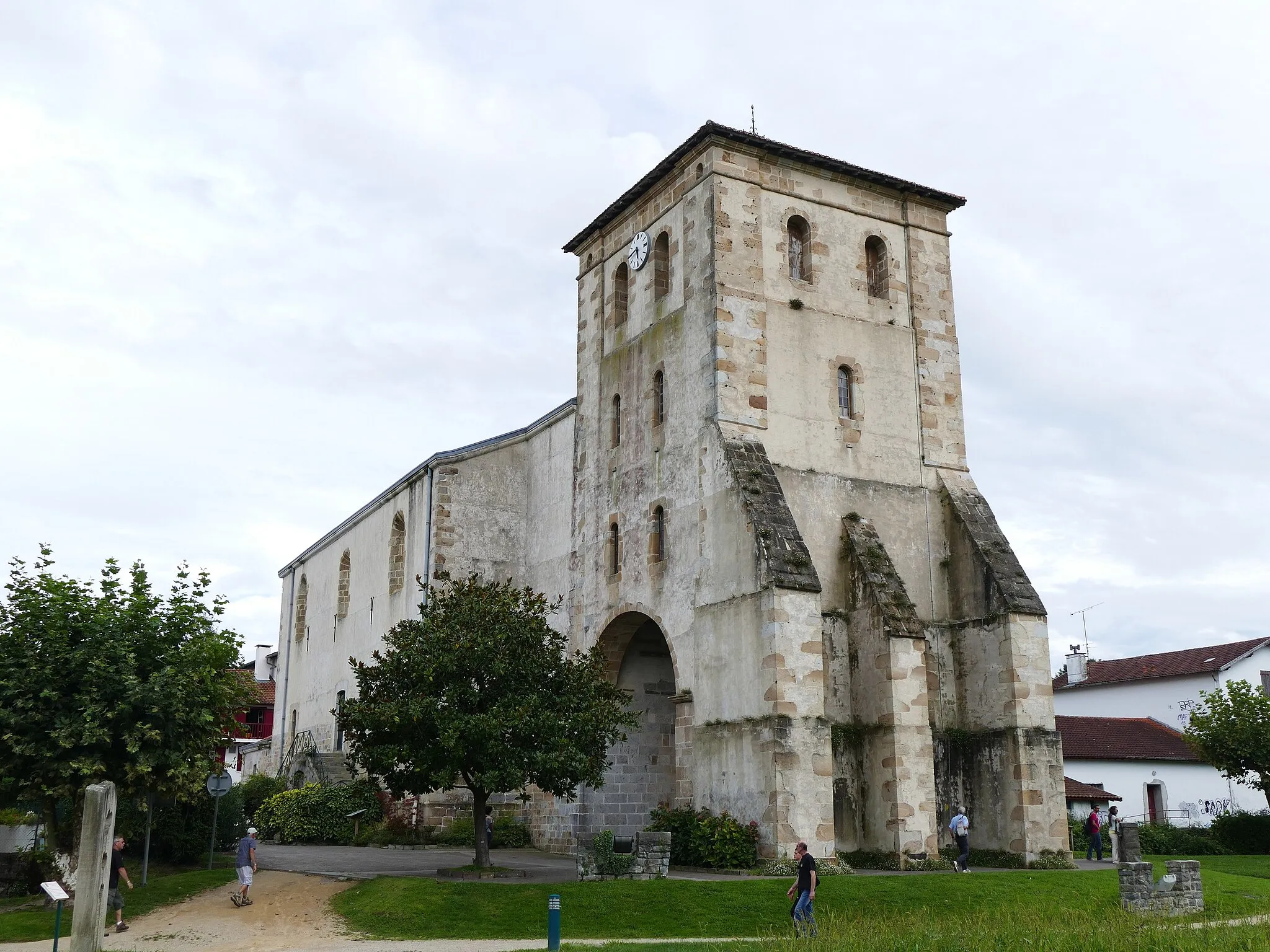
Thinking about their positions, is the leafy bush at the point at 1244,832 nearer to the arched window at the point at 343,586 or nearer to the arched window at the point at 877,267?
the arched window at the point at 877,267

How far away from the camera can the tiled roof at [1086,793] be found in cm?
3666

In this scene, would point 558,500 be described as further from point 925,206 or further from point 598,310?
point 925,206

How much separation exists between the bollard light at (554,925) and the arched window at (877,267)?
16412 mm

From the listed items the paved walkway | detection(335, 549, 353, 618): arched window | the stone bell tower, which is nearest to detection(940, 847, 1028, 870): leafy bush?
the stone bell tower

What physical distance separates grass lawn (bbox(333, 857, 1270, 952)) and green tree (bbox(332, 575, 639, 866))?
6.07ft

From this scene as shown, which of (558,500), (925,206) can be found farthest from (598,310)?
(925,206)

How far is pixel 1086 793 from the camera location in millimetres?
37312

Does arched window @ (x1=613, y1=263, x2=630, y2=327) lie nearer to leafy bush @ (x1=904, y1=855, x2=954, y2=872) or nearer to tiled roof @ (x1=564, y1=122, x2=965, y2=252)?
tiled roof @ (x1=564, y1=122, x2=965, y2=252)

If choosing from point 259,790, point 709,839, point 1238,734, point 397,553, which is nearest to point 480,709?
point 709,839

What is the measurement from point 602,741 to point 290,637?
28.0 metres

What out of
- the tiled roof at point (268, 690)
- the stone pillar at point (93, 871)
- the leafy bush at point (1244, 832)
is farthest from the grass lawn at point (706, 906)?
the tiled roof at point (268, 690)

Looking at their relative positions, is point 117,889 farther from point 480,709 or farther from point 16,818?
point 16,818

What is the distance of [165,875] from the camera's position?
22.9 meters

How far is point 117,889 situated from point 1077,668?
41367 millimetres
